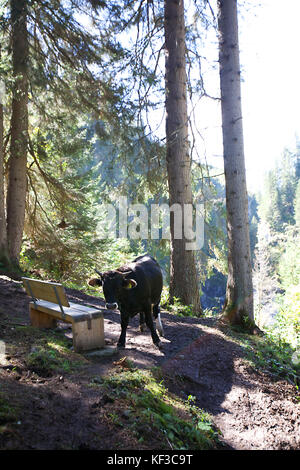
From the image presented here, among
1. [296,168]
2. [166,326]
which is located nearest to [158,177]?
[166,326]

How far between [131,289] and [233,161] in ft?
13.0

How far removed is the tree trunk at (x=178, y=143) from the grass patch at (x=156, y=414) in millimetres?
4875

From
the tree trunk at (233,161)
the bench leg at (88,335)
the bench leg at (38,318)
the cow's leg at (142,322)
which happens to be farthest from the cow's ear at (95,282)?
the tree trunk at (233,161)

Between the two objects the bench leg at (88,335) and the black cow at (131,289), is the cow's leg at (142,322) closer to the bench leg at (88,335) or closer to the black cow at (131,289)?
the black cow at (131,289)

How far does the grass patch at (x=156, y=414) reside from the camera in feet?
10.1

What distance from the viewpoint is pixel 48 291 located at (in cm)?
525

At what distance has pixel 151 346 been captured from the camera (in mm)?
5703

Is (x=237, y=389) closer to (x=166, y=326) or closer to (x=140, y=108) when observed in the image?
(x=166, y=326)

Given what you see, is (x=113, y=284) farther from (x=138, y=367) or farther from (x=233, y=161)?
(x=233, y=161)

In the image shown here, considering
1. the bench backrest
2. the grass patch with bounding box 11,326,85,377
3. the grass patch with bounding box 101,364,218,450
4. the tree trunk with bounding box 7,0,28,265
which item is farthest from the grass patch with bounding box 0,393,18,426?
the tree trunk with bounding box 7,0,28,265

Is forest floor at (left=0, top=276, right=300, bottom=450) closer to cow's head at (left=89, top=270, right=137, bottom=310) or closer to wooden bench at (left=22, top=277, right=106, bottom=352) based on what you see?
wooden bench at (left=22, top=277, right=106, bottom=352)

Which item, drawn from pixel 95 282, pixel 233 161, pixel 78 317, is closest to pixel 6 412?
pixel 78 317

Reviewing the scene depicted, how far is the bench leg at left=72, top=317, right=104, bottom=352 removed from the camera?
480 cm
